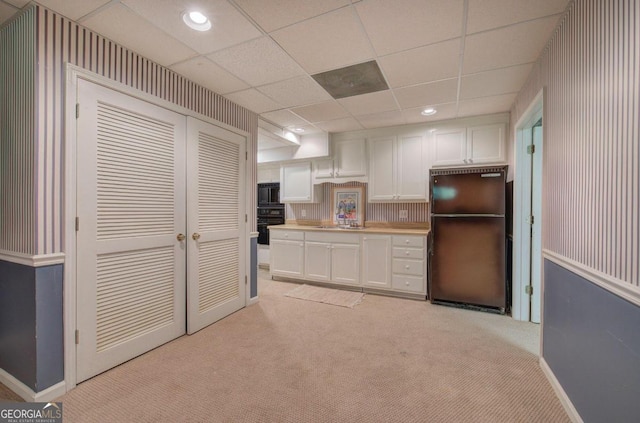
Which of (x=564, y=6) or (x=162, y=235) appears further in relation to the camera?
(x=162, y=235)

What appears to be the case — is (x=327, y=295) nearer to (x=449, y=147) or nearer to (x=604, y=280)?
(x=449, y=147)

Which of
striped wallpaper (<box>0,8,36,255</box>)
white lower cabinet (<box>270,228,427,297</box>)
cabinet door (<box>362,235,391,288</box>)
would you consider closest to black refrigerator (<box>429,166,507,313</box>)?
white lower cabinet (<box>270,228,427,297</box>)

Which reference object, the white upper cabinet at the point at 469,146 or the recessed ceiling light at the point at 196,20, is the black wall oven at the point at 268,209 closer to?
the white upper cabinet at the point at 469,146

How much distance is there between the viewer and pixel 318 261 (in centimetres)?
A: 412

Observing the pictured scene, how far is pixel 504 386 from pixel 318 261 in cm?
264

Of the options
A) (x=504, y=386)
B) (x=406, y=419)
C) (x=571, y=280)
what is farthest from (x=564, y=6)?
(x=406, y=419)

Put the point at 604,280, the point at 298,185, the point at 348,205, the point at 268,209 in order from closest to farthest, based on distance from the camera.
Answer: the point at 604,280 < the point at 348,205 < the point at 298,185 < the point at 268,209

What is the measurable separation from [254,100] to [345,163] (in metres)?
1.77

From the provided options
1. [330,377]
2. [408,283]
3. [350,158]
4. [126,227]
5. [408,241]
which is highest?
[350,158]

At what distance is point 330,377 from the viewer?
1936 millimetres

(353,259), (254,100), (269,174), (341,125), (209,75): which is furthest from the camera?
(269,174)

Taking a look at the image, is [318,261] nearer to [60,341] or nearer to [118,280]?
[118,280]

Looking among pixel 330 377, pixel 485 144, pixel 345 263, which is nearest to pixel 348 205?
pixel 345 263

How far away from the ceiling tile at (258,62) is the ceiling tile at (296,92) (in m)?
0.11
